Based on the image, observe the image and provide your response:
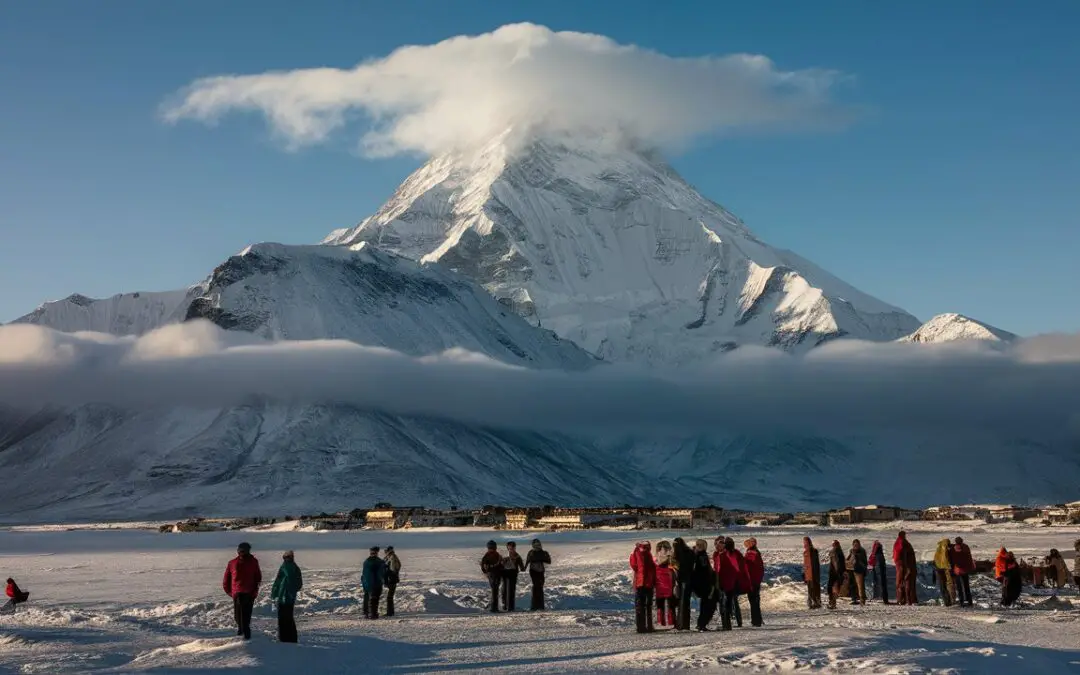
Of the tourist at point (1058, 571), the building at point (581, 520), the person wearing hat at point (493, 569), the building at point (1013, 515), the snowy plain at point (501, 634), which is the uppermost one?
the building at point (581, 520)

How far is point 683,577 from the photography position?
3350 cm

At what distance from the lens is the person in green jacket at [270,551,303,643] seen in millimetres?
30922

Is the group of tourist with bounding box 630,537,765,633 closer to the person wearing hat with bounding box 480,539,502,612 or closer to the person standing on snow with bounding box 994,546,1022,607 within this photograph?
the person wearing hat with bounding box 480,539,502,612

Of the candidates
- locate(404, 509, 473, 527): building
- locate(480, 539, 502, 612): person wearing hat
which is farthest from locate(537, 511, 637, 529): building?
locate(480, 539, 502, 612): person wearing hat

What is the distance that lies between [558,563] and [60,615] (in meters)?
35.1

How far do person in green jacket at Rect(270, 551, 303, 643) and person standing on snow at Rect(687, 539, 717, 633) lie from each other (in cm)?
965

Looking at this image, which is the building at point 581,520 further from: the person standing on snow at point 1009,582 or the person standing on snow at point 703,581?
the person standing on snow at point 703,581

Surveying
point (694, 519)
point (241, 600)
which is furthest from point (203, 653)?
point (694, 519)

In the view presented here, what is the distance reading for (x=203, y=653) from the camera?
93.1 ft

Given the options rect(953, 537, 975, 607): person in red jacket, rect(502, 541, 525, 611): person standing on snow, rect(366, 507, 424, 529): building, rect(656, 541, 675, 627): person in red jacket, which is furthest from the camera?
rect(366, 507, 424, 529): building

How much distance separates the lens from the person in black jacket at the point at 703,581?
33.5 metres

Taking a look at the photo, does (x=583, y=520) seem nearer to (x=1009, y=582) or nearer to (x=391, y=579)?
(x=1009, y=582)

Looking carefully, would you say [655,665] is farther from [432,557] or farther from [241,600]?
[432,557]

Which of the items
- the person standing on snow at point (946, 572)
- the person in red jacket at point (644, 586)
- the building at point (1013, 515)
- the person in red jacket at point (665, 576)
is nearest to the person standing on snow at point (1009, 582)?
the person standing on snow at point (946, 572)
